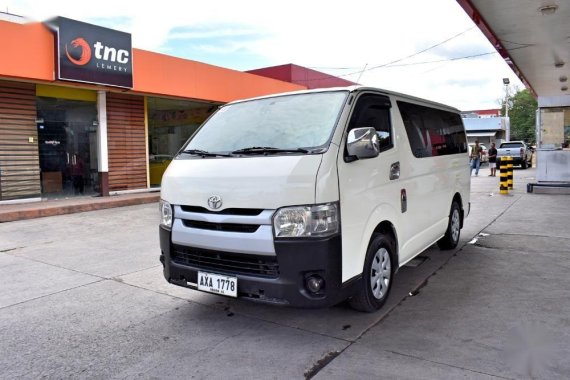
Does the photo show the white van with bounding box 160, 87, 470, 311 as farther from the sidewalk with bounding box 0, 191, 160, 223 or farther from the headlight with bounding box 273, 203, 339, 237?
the sidewalk with bounding box 0, 191, 160, 223

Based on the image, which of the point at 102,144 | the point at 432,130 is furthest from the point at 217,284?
the point at 102,144

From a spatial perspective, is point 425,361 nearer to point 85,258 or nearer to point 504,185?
point 85,258

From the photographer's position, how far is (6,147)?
11.8m

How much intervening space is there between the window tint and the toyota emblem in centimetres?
230

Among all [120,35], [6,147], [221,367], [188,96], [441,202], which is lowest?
[221,367]

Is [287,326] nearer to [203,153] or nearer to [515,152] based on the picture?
[203,153]

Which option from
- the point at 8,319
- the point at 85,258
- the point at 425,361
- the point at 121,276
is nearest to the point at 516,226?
the point at 425,361

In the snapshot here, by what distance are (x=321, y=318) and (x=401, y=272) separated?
1.84 m

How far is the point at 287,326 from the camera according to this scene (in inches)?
158

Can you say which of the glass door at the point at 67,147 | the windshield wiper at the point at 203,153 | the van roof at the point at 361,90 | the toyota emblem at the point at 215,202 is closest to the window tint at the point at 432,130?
the van roof at the point at 361,90

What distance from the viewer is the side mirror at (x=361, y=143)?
3.71m

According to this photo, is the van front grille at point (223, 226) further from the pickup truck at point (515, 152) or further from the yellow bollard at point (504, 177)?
the pickup truck at point (515, 152)

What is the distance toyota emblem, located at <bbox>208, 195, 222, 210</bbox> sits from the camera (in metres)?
3.70

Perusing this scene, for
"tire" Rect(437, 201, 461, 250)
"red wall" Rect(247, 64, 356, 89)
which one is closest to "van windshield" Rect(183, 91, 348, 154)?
"tire" Rect(437, 201, 461, 250)
